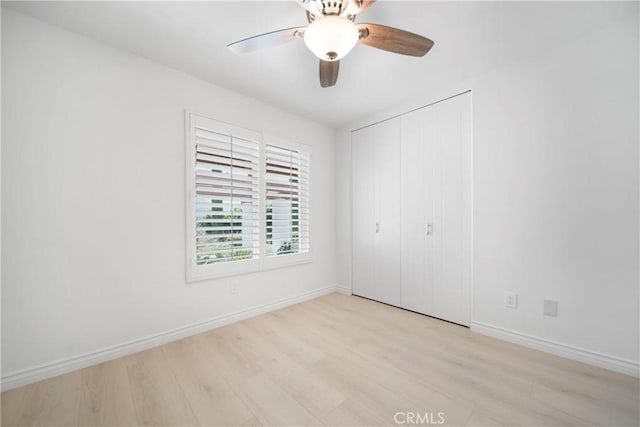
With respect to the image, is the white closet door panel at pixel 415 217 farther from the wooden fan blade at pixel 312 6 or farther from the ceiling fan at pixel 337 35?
the wooden fan blade at pixel 312 6

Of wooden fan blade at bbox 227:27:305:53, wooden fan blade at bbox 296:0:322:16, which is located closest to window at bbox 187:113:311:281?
wooden fan blade at bbox 227:27:305:53

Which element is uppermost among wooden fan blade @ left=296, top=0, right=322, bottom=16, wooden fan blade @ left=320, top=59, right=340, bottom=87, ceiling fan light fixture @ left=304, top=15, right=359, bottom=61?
wooden fan blade @ left=296, top=0, right=322, bottom=16

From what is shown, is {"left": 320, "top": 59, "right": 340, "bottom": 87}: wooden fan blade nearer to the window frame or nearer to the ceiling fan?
the ceiling fan

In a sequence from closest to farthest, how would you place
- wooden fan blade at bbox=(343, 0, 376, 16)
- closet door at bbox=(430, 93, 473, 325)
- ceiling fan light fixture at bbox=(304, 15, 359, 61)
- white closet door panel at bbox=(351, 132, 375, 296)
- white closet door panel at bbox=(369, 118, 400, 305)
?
1. ceiling fan light fixture at bbox=(304, 15, 359, 61)
2. wooden fan blade at bbox=(343, 0, 376, 16)
3. closet door at bbox=(430, 93, 473, 325)
4. white closet door panel at bbox=(369, 118, 400, 305)
5. white closet door panel at bbox=(351, 132, 375, 296)

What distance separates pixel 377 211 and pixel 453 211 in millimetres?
937

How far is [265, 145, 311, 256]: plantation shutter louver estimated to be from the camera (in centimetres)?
306

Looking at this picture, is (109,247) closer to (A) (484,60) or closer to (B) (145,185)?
(B) (145,185)

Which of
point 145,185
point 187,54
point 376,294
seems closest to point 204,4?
point 187,54

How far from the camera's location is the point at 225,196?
104 inches

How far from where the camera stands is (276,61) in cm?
224

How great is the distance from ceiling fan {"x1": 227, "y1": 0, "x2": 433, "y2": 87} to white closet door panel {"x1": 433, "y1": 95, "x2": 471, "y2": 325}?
126 centimetres

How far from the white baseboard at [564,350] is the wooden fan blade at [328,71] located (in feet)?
8.17

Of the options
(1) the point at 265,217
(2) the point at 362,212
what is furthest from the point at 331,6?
(2) the point at 362,212

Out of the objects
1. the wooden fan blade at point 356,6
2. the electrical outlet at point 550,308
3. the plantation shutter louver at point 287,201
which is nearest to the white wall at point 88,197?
the plantation shutter louver at point 287,201
